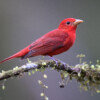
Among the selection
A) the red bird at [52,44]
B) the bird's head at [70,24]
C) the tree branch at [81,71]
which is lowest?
the tree branch at [81,71]

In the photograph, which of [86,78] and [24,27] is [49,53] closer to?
[86,78]

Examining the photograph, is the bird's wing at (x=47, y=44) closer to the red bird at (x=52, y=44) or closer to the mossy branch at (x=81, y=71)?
the red bird at (x=52, y=44)

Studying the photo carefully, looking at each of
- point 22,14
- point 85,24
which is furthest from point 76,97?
point 22,14

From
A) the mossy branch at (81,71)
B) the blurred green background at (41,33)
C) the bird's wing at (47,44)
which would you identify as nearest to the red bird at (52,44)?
the bird's wing at (47,44)

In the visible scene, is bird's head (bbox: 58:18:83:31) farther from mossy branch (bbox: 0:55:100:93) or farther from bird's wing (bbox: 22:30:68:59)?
mossy branch (bbox: 0:55:100:93)

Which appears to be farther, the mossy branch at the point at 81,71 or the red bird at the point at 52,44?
the red bird at the point at 52,44

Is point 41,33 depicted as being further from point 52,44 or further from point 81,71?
point 81,71

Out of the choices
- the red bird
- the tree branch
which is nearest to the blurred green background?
the red bird
